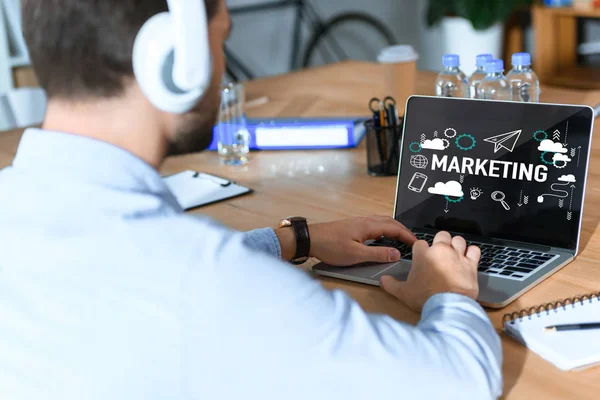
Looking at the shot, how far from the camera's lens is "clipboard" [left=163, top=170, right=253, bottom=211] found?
1564 mm

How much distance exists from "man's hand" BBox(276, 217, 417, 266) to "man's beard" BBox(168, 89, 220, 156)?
14.4 inches

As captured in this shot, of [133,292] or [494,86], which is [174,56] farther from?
[494,86]

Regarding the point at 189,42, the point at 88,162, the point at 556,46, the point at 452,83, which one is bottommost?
the point at 556,46

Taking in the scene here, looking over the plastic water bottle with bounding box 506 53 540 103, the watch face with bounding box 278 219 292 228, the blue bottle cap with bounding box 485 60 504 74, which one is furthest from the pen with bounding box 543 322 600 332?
the plastic water bottle with bounding box 506 53 540 103

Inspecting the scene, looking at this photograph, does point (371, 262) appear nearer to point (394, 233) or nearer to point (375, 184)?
point (394, 233)

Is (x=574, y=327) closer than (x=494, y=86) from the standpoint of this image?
Yes

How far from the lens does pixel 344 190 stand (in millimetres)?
1552

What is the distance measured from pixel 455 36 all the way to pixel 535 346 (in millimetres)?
3807

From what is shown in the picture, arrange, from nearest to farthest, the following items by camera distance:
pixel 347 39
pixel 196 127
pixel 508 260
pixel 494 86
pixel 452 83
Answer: pixel 196 127
pixel 508 260
pixel 494 86
pixel 452 83
pixel 347 39

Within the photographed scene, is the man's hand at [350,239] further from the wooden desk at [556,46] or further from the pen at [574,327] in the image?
the wooden desk at [556,46]

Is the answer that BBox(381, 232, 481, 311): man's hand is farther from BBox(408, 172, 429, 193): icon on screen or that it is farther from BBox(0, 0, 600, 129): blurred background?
BBox(0, 0, 600, 129): blurred background

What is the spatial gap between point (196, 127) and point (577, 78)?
142 inches

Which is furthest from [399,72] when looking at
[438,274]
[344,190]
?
[438,274]

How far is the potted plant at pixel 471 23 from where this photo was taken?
4.18 meters
